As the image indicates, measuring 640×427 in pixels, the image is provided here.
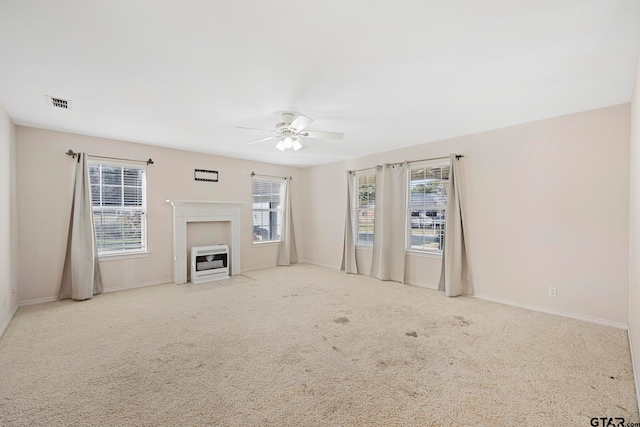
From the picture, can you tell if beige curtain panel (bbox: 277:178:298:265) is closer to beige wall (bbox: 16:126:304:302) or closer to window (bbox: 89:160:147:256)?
beige wall (bbox: 16:126:304:302)

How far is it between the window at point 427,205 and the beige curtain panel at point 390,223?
0.49 ft

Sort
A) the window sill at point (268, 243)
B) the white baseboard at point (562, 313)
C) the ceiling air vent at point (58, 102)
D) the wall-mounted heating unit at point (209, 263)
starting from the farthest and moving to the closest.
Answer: the window sill at point (268, 243) < the wall-mounted heating unit at point (209, 263) < the white baseboard at point (562, 313) < the ceiling air vent at point (58, 102)

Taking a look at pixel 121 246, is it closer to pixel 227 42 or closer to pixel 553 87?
pixel 227 42

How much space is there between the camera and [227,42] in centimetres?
205

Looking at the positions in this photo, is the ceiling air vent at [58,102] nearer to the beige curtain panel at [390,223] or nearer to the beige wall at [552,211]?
the beige curtain panel at [390,223]

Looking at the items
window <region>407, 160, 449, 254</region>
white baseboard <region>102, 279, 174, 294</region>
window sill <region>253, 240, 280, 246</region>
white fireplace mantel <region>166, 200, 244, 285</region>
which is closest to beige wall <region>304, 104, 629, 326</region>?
window <region>407, 160, 449, 254</region>

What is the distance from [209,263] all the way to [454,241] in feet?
14.7

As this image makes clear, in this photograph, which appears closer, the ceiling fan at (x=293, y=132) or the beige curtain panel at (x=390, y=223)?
the ceiling fan at (x=293, y=132)

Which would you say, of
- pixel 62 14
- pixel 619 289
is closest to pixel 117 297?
pixel 62 14

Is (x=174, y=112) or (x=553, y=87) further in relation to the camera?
(x=174, y=112)

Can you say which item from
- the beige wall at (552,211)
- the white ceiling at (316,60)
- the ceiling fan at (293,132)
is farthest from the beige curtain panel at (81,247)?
the beige wall at (552,211)

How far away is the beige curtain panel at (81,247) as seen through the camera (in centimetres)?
422

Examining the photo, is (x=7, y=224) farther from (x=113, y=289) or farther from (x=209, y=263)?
(x=209, y=263)

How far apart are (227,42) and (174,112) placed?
178 cm
